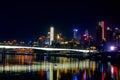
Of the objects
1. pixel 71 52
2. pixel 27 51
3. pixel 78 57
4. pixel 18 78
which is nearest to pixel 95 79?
pixel 18 78

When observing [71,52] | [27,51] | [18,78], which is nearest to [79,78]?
[18,78]

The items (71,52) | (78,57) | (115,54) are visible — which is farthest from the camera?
(71,52)

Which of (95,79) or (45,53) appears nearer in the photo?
(95,79)

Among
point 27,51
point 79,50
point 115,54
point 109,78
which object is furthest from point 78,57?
point 109,78

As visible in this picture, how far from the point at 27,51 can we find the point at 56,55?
15.7 meters

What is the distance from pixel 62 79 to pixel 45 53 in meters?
69.2

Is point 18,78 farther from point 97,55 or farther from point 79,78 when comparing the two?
point 97,55

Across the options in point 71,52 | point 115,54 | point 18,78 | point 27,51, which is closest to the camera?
point 18,78

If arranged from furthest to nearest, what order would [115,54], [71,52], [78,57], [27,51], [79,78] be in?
[27,51] < [71,52] < [78,57] < [115,54] < [79,78]

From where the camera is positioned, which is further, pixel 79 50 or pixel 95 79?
pixel 79 50

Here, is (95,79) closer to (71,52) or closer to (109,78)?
(109,78)

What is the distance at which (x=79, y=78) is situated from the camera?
43688mm

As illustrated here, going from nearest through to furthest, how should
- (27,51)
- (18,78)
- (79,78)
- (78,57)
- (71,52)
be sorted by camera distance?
(18,78)
(79,78)
(78,57)
(71,52)
(27,51)

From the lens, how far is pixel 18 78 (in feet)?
134
